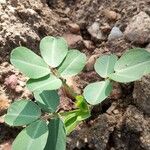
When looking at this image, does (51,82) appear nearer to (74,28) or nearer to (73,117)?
(73,117)

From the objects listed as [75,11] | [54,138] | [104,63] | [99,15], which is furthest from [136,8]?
[54,138]

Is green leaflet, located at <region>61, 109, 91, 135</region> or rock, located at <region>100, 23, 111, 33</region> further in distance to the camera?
rock, located at <region>100, 23, 111, 33</region>

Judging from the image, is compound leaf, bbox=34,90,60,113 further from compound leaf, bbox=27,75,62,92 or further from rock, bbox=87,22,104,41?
rock, bbox=87,22,104,41

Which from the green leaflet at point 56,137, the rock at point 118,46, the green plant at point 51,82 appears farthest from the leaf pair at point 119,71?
the rock at point 118,46

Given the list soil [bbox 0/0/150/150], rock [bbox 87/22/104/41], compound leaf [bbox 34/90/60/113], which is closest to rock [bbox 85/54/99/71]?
soil [bbox 0/0/150/150]

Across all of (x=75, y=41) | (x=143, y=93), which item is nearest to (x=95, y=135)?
(x=143, y=93)

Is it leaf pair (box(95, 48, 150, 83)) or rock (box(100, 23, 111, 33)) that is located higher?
leaf pair (box(95, 48, 150, 83))
